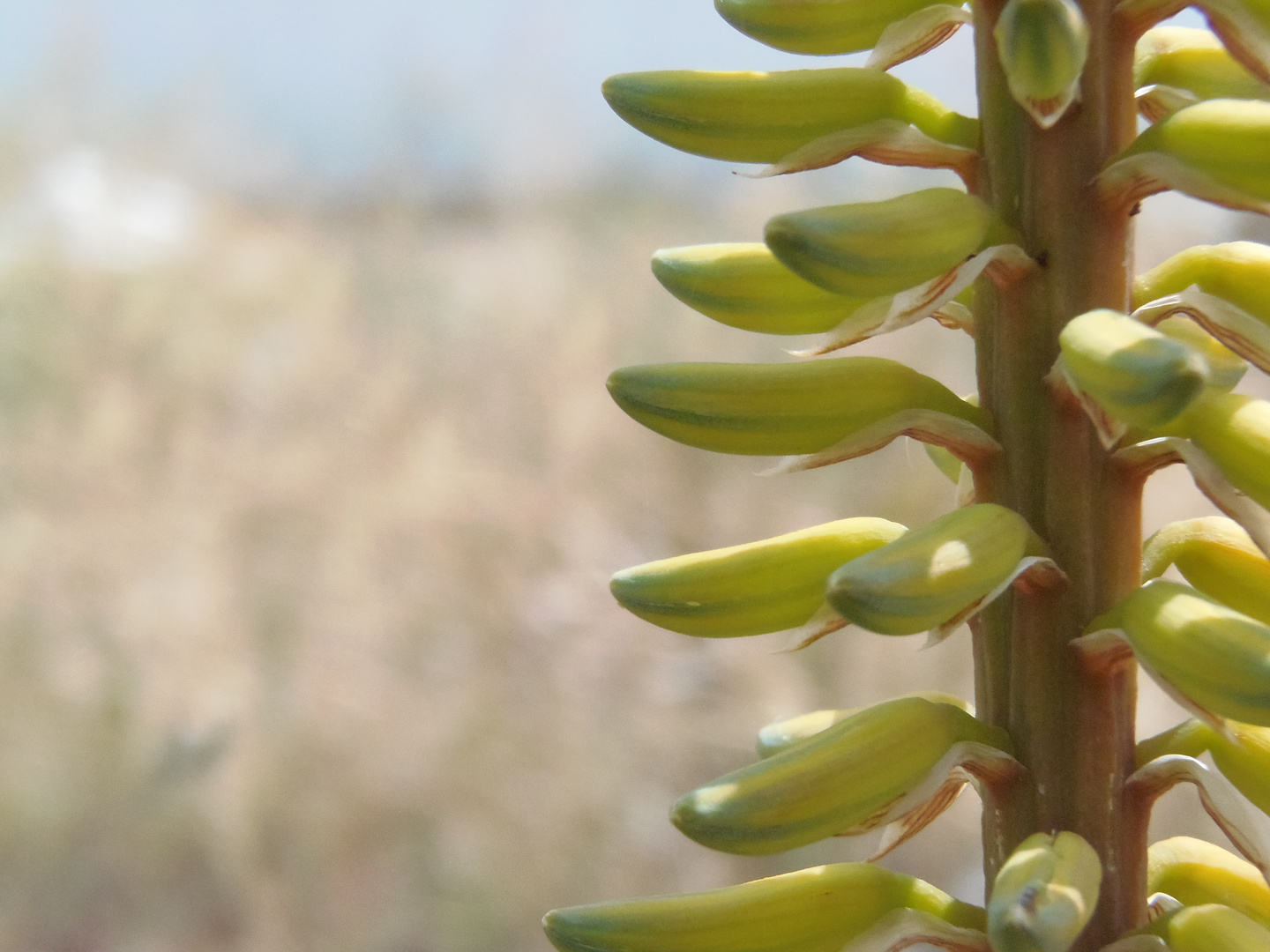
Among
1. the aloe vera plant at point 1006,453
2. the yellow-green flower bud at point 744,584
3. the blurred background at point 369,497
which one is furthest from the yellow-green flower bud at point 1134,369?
the blurred background at point 369,497

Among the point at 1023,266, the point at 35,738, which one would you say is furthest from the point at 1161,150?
the point at 35,738

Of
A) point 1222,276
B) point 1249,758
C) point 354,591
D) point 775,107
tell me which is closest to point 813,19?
point 775,107

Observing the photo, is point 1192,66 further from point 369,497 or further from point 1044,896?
point 369,497

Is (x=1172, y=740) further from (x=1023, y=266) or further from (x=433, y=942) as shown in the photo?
(x=433, y=942)

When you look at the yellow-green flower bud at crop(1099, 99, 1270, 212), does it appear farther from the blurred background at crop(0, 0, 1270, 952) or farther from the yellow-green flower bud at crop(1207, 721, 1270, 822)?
the blurred background at crop(0, 0, 1270, 952)

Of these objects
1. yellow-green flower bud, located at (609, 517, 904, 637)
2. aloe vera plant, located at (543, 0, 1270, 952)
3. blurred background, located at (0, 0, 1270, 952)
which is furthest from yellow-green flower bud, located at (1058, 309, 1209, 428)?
blurred background, located at (0, 0, 1270, 952)

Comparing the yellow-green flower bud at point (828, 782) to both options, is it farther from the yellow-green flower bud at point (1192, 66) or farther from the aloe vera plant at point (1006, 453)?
the yellow-green flower bud at point (1192, 66)
